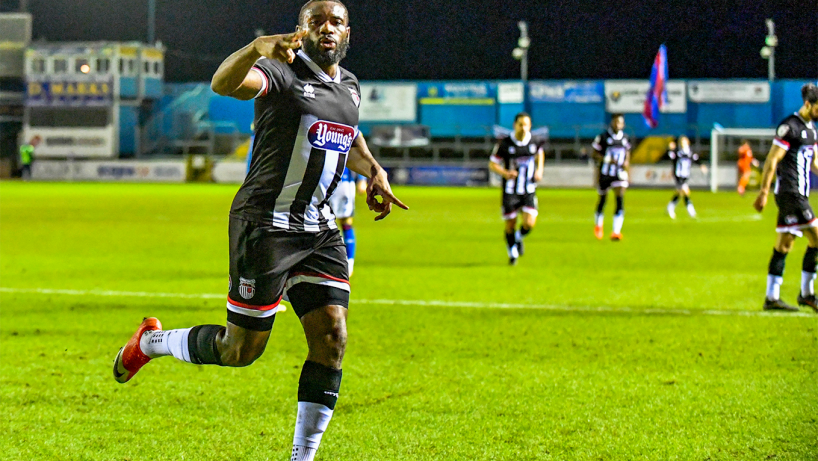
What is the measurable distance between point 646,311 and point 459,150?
43.7 metres

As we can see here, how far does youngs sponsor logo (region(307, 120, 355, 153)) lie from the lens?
14.4 ft

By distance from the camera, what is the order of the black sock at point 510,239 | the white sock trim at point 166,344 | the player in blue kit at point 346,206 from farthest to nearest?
1. the black sock at point 510,239
2. the player in blue kit at point 346,206
3. the white sock trim at point 166,344

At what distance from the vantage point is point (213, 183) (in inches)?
1984

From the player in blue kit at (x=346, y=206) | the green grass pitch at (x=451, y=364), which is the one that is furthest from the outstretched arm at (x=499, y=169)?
the player in blue kit at (x=346, y=206)

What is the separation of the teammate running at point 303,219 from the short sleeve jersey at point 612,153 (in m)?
15.7

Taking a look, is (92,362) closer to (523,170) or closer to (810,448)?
(810,448)

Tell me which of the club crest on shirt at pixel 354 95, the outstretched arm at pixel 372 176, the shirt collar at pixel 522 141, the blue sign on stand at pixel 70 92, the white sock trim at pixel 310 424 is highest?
the blue sign on stand at pixel 70 92

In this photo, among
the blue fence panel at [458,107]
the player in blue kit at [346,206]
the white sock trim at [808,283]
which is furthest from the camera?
the blue fence panel at [458,107]

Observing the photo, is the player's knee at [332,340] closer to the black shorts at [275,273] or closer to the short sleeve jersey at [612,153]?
the black shorts at [275,273]

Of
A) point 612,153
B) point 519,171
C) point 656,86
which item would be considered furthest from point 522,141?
point 656,86

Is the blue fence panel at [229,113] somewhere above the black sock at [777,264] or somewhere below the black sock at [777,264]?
above

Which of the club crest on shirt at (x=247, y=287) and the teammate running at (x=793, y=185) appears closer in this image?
the club crest on shirt at (x=247, y=287)

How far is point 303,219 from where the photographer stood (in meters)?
4.46

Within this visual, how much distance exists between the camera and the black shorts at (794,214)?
9586 millimetres
